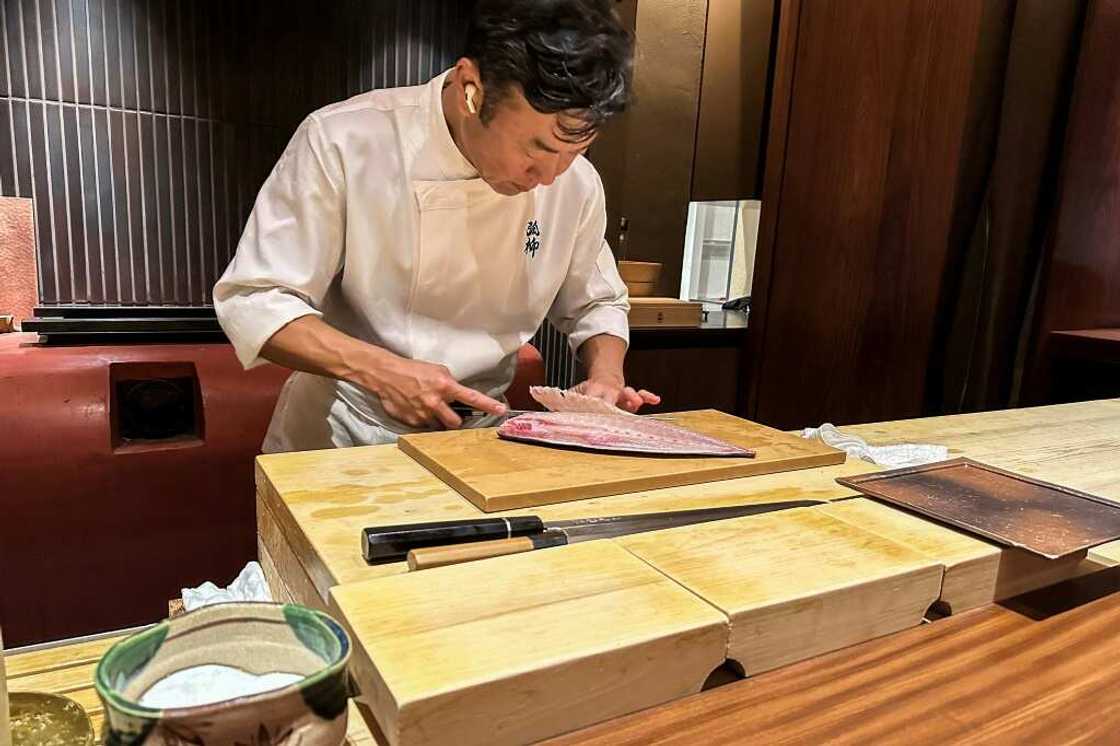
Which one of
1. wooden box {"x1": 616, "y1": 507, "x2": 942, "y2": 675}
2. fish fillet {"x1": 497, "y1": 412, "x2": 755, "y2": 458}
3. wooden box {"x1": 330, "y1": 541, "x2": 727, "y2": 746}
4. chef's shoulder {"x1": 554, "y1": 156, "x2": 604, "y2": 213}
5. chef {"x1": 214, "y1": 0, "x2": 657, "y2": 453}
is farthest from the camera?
chef's shoulder {"x1": 554, "y1": 156, "x2": 604, "y2": 213}

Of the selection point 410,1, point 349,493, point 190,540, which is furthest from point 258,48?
point 349,493

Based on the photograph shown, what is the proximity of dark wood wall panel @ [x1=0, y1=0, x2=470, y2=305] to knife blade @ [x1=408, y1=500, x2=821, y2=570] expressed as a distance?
2719 mm

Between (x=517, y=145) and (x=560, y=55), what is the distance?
17 cm

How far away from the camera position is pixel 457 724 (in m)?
0.54

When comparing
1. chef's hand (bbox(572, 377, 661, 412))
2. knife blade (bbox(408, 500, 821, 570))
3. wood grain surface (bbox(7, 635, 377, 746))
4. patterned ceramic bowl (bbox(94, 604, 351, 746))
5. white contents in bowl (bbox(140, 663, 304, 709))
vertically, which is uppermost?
patterned ceramic bowl (bbox(94, 604, 351, 746))

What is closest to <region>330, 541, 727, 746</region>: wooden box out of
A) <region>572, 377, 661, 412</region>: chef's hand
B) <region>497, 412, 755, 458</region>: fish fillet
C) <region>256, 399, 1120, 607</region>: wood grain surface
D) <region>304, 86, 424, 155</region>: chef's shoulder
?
<region>256, 399, 1120, 607</region>: wood grain surface

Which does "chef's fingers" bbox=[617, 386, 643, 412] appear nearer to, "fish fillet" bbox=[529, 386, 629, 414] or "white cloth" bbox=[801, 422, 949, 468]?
"fish fillet" bbox=[529, 386, 629, 414]

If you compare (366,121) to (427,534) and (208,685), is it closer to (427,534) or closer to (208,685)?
(427,534)

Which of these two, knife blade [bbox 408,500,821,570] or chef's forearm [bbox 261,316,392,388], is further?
chef's forearm [bbox 261,316,392,388]

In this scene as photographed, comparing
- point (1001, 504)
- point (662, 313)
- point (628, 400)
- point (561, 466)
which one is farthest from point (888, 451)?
point (662, 313)

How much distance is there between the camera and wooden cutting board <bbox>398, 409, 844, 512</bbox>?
940mm

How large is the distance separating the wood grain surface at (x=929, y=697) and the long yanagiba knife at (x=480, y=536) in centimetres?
20

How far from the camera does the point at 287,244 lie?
139cm

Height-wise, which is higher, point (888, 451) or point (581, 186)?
point (581, 186)
